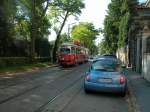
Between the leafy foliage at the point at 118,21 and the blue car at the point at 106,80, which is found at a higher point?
the leafy foliage at the point at 118,21

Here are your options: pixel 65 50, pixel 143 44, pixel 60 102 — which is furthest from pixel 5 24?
pixel 60 102

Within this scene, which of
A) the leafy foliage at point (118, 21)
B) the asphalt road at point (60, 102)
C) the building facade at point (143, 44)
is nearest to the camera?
the asphalt road at point (60, 102)

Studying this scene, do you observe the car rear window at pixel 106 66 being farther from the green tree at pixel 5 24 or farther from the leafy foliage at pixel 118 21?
the leafy foliage at pixel 118 21

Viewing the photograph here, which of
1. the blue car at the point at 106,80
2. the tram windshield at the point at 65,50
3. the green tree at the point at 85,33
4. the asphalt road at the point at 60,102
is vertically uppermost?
the green tree at the point at 85,33

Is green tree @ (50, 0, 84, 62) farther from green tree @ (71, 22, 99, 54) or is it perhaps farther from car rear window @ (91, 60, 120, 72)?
green tree @ (71, 22, 99, 54)

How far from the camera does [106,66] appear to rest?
1598 centimetres

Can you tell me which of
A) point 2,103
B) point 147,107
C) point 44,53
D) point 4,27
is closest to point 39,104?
point 2,103

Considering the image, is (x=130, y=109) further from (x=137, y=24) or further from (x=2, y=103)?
(x=137, y=24)

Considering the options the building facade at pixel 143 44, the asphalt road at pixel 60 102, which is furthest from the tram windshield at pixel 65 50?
the asphalt road at pixel 60 102

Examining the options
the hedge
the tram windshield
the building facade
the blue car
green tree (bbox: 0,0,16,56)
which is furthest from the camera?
the tram windshield

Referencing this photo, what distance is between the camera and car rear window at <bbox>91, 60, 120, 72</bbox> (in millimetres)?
15711

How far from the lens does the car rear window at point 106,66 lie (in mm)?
15711

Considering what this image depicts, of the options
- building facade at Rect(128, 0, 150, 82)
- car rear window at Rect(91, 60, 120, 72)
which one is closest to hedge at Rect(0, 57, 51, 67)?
building facade at Rect(128, 0, 150, 82)

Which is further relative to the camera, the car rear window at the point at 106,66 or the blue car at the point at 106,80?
the car rear window at the point at 106,66
